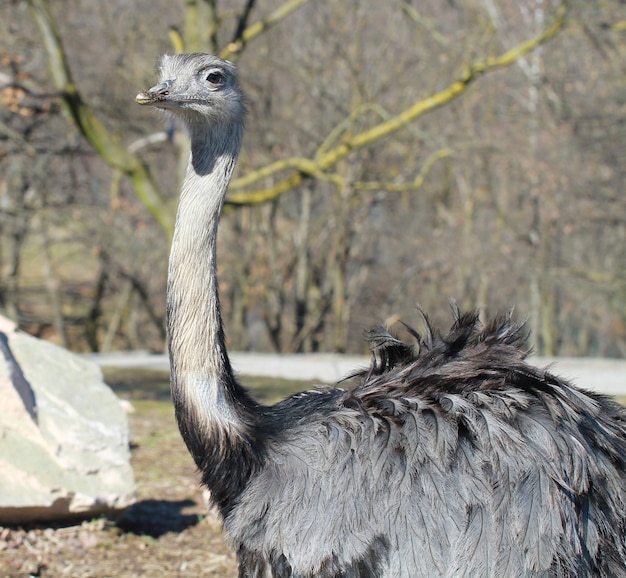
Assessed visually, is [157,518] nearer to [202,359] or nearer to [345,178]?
[202,359]

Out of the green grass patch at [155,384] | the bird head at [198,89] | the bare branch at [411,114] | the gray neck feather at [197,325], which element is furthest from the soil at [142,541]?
the bare branch at [411,114]

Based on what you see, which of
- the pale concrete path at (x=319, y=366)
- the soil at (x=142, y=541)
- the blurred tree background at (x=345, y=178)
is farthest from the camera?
the blurred tree background at (x=345, y=178)

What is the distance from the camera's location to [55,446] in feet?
15.8

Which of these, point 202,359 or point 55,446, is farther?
point 55,446

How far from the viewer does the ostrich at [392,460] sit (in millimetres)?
3123

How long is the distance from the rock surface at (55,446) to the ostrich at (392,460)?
1.52 meters

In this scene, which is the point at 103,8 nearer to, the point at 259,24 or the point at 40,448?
the point at 259,24

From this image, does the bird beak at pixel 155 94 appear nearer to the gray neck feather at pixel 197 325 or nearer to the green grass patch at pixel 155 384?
the gray neck feather at pixel 197 325

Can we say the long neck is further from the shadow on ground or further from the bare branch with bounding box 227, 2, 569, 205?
the bare branch with bounding box 227, 2, 569, 205

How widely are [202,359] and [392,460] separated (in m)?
0.75

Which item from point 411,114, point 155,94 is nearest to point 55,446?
point 155,94

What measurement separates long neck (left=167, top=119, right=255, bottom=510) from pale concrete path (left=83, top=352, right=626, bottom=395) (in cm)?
632

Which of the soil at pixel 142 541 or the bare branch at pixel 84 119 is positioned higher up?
the bare branch at pixel 84 119

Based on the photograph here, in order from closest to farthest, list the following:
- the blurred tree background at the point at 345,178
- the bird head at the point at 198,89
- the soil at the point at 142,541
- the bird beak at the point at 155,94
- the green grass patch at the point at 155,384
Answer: the bird beak at the point at 155,94 < the bird head at the point at 198,89 < the soil at the point at 142,541 < the green grass patch at the point at 155,384 < the blurred tree background at the point at 345,178
